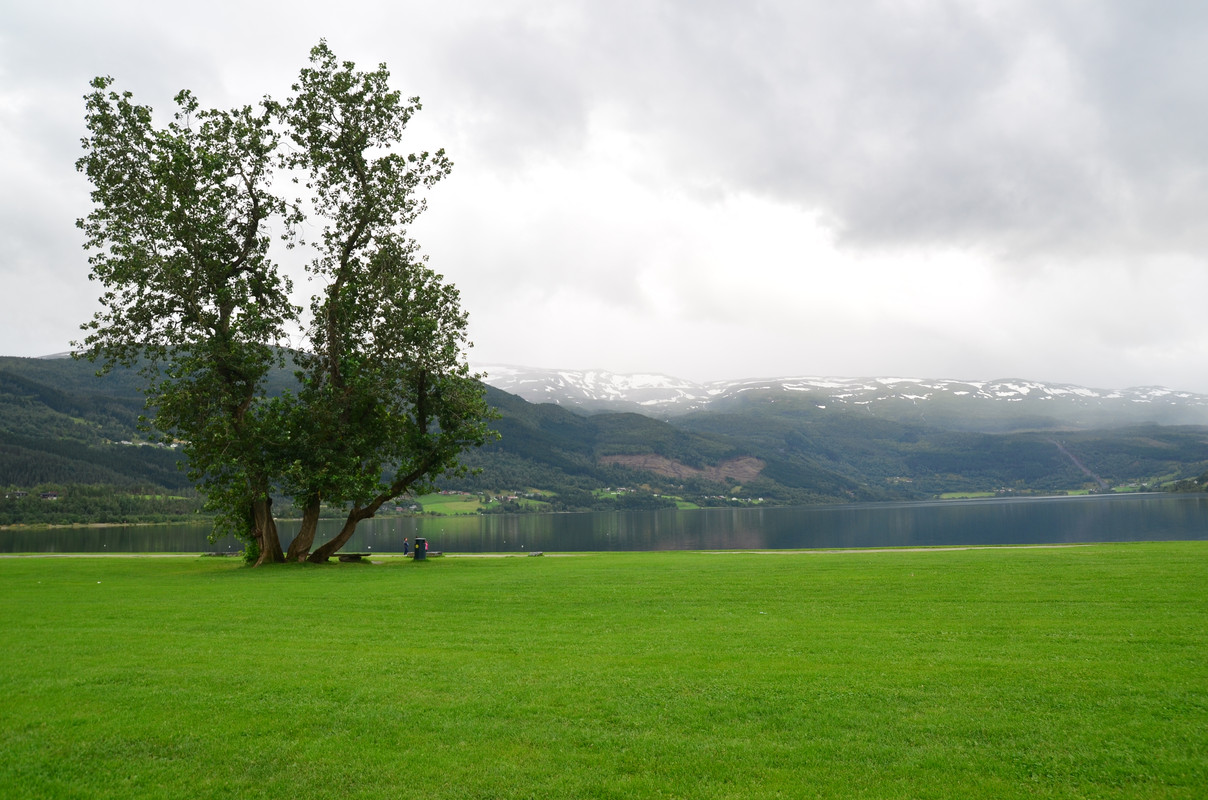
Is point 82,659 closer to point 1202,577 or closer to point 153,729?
point 153,729

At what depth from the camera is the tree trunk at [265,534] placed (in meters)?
34.3

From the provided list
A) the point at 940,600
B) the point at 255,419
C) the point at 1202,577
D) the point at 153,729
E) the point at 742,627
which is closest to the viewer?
the point at 153,729

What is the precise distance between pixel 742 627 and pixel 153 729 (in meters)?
10.5

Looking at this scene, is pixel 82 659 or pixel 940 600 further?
pixel 940 600

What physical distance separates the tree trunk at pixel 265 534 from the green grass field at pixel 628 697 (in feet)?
50.4

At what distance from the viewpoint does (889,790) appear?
7250mm

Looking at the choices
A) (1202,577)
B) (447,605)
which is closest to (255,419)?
(447,605)

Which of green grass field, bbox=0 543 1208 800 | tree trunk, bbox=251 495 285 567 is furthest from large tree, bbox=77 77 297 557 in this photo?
green grass field, bbox=0 543 1208 800

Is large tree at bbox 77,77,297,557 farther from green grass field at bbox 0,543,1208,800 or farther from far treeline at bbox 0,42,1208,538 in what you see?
green grass field at bbox 0,543,1208,800

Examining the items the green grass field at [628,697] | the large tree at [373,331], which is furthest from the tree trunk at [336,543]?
the green grass field at [628,697]

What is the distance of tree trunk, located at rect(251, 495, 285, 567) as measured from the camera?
34.3 meters

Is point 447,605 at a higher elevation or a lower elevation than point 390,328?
lower

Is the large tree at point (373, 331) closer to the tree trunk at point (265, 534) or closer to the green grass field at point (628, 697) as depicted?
the tree trunk at point (265, 534)

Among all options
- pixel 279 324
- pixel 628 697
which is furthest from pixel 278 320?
pixel 628 697
